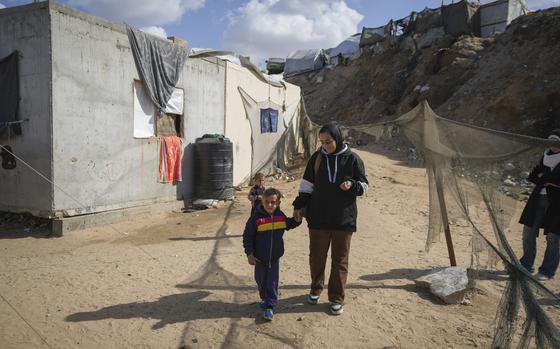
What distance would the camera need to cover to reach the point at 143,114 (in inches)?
283

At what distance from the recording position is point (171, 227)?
6652 mm

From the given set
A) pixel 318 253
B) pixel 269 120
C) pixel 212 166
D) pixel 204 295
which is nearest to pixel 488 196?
pixel 318 253

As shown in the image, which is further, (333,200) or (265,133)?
(265,133)

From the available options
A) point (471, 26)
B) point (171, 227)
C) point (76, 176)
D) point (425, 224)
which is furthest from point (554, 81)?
point (76, 176)

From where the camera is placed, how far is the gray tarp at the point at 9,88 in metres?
A: 6.01

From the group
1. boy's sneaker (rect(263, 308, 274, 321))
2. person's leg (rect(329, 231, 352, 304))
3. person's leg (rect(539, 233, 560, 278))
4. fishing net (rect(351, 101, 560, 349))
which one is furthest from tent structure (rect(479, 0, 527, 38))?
boy's sneaker (rect(263, 308, 274, 321))

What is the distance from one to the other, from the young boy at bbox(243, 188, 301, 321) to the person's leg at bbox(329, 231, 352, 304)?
48 cm

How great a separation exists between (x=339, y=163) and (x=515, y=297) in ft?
5.17

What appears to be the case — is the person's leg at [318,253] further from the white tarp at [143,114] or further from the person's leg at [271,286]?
the white tarp at [143,114]

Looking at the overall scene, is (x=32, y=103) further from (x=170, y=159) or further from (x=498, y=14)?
(x=498, y=14)

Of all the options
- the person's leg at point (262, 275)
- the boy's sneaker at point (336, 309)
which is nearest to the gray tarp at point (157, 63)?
the person's leg at point (262, 275)

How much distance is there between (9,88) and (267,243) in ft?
17.6

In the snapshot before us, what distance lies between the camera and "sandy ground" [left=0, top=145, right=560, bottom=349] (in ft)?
10.1

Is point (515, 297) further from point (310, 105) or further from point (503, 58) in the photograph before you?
point (310, 105)
